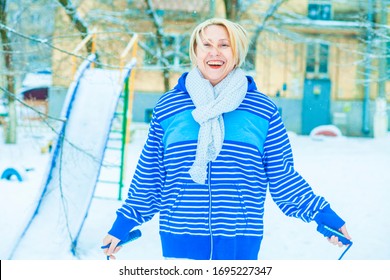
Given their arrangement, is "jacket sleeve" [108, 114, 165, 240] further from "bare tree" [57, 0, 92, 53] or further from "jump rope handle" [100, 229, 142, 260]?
"bare tree" [57, 0, 92, 53]

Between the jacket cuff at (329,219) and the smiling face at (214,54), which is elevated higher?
the smiling face at (214,54)

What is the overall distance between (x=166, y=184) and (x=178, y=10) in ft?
15.9

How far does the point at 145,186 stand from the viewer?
117cm

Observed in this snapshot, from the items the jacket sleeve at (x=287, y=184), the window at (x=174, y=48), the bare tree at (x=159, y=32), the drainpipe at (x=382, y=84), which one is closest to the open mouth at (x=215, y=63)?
the jacket sleeve at (x=287, y=184)

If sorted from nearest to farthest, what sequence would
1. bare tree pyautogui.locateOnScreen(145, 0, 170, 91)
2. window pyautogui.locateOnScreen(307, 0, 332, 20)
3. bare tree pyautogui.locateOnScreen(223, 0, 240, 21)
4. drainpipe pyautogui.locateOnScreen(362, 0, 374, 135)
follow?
drainpipe pyautogui.locateOnScreen(362, 0, 374, 135) < bare tree pyautogui.locateOnScreen(145, 0, 170, 91) < bare tree pyautogui.locateOnScreen(223, 0, 240, 21) < window pyautogui.locateOnScreen(307, 0, 332, 20)

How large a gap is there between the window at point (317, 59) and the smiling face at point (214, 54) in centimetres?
563

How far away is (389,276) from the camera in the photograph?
1345 mm

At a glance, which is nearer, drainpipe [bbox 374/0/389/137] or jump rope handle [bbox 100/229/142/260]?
jump rope handle [bbox 100/229/142/260]

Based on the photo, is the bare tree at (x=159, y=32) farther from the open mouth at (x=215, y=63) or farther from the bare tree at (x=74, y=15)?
the open mouth at (x=215, y=63)

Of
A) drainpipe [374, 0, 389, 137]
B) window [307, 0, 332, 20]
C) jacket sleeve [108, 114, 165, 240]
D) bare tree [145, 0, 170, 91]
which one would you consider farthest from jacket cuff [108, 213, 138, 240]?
window [307, 0, 332, 20]

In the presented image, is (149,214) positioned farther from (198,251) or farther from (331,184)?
(331,184)

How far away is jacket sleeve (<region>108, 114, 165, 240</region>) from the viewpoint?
116 cm

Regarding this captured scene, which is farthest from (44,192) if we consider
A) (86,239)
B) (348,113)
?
(348,113)

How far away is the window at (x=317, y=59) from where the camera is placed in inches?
263
